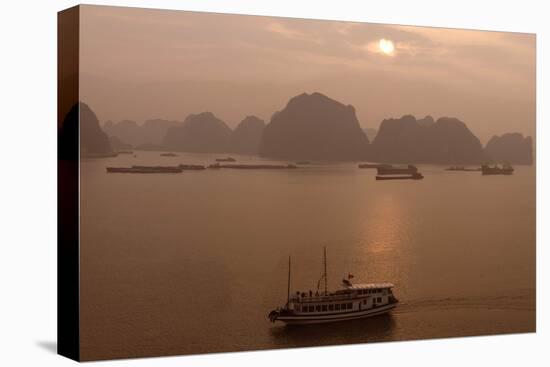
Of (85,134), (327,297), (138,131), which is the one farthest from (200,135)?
(327,297)

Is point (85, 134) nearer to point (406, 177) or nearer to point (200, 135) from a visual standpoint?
point (200, 135)

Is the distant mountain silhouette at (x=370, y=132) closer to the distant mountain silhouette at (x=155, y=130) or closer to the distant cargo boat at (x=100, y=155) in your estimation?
A: the distant mountain silhouette at (x=155, y=130)

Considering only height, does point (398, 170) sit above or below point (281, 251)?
above

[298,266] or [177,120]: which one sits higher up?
[177,120]

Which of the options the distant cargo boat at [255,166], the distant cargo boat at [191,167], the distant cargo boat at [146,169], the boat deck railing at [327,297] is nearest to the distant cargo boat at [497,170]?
the boat deck railing at [327,297]

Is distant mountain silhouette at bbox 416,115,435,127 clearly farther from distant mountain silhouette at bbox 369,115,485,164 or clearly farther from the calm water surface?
the calm water surface

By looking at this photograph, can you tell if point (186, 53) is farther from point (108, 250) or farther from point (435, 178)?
point (435, 178)

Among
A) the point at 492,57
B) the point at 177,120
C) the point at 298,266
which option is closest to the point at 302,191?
the point at 298,266
